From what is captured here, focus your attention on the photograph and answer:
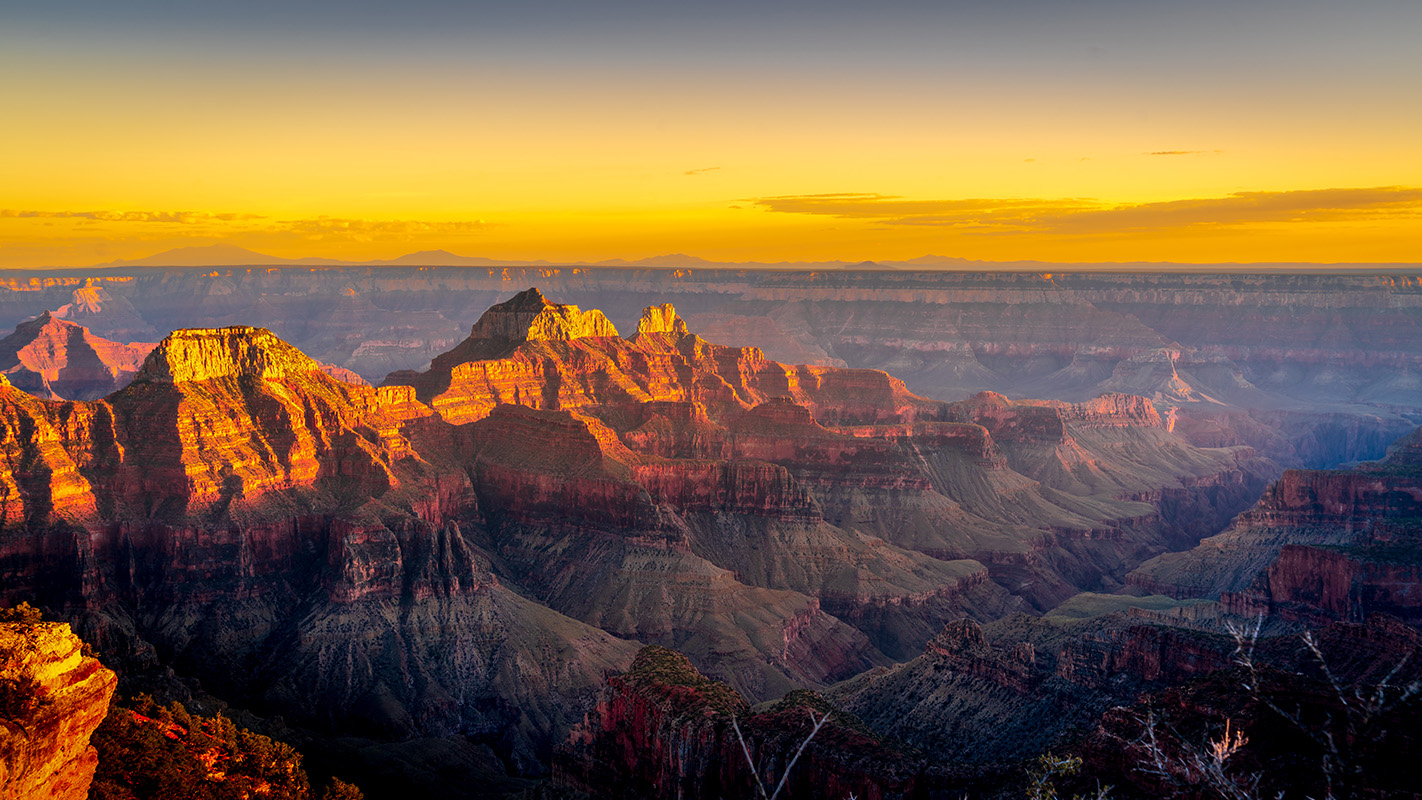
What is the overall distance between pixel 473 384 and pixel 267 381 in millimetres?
36109

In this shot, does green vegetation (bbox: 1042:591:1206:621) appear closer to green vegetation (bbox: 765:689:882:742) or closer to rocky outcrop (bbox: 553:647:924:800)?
green vegetation (bbox: 765:689:882:742)

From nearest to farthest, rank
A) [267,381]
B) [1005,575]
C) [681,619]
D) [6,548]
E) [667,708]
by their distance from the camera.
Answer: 1. [667,708]
2. [6,548]
3. [681,619]
4. [267,381]
5. [1005,575]

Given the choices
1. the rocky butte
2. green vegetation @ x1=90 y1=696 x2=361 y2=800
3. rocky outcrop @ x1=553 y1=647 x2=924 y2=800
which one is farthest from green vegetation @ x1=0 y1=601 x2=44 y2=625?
rocky outcrop @ x1=553 y1=647 x2=924 y2=800

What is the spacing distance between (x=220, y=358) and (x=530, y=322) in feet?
200

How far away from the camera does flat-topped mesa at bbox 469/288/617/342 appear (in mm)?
165375

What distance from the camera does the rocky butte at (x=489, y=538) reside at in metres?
84.9

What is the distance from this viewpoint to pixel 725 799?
48.7 m

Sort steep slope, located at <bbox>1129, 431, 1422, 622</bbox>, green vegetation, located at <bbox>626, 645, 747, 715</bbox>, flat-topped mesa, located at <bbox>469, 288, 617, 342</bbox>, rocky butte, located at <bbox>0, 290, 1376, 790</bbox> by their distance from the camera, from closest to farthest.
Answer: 1. green vegetation, located at <bbox>626, 645, 747, 715</bbox>
2. rocky butte, located at <bbox>0, 290, 1376, 790</bbox>
3. steep slope, located at <bbox>1129, 431, 1422, 622</bbox>
4. flat-topped mesa, located at <bbox>469, 288, 617, 342</bbox>

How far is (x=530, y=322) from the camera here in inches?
6506

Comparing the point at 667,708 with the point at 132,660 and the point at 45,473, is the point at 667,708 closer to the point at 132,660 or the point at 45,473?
the point at 132,660

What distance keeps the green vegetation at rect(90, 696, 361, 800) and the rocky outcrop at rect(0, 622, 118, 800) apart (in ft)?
33.6

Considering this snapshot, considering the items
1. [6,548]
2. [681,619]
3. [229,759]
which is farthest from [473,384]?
[229,759]

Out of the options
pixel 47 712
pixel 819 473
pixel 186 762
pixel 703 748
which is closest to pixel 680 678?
pixel 703 748

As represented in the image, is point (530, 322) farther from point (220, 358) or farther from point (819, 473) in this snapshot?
point (220, 358)
